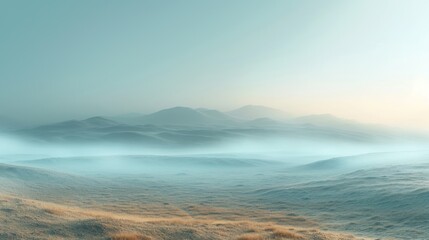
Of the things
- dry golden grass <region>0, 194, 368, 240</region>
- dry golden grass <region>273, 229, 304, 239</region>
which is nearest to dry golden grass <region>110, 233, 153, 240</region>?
dry golden grass <region>0, 194, 368, 240</region>

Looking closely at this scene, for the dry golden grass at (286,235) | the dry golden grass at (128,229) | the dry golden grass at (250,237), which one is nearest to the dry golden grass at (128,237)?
the dry golden grass at (128,229)

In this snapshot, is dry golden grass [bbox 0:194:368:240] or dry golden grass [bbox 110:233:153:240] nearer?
dry golden grass [bbox 110:233:153:240]

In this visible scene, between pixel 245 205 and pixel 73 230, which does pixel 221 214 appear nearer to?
pixel 245 205

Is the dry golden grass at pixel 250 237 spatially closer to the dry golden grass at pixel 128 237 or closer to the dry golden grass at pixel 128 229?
the dry golden grass at pixel 128 229

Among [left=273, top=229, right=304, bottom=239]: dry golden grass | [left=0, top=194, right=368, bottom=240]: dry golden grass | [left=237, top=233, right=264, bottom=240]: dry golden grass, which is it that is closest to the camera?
[left=0, top=194, right=368, bottom=240]: dry golden grass

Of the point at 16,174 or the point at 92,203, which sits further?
the point at 16,174

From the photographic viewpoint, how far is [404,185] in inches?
2505

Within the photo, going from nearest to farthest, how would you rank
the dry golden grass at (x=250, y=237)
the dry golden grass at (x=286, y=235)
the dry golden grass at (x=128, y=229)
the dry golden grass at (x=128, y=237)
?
the dry golden grass at (x=128, y=237), the dry golden grass at (x=128, y=229), the dry golden grass at (x=250, y=237), the dry golden grass at (x=286, y=235)

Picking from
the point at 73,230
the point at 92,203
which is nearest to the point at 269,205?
the point at 92,203

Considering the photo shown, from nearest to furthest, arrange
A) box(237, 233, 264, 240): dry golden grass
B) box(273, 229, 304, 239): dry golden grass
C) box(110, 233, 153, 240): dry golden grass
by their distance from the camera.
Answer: box(110, 233, 153, 240): dry golden grass < box(237, 233, 264, 240): dry golden grass < box(273, 229, 304, 239): dry golden grass

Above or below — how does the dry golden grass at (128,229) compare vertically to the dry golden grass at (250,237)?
above

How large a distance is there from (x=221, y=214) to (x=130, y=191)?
34349 millimetres

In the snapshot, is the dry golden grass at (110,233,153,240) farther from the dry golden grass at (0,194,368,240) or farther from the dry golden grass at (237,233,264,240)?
the dry golden grass at (237,233,264,240)

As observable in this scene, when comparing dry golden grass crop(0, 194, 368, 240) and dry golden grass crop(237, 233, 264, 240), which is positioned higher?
dry golden grass crop(0, 194, 368, 240)
